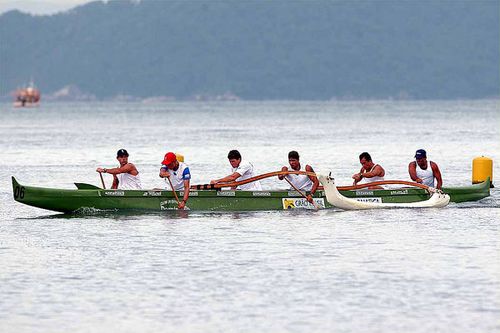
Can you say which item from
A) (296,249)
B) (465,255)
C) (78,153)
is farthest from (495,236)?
(78,153)

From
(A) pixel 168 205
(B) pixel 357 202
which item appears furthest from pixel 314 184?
(A) pixel 168 205

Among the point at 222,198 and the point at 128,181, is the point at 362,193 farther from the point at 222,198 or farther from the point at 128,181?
the point at 128,181

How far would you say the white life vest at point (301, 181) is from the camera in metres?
33.6

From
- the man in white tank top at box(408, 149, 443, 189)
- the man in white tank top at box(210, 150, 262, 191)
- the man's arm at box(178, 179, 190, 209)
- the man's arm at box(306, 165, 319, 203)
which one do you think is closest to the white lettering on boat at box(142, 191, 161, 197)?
the man's arm at box(178, 179, 190, 209)

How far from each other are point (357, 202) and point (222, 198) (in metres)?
3.82

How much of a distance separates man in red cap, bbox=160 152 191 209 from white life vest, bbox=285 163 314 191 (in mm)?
2962

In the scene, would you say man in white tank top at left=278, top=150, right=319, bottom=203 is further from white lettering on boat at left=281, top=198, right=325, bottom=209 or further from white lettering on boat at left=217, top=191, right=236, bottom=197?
white lettering on boat at left=217, top=191, right=236, bottom=197

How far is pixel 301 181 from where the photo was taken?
111ft

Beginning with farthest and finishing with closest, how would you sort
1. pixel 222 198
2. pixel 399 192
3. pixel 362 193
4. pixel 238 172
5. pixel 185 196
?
pixel 399 192 < pixel 362 193 < pixel 238 172 < pixel 222 198 < pixel 185 196

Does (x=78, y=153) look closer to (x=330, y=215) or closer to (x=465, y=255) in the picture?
(x=330, y=215)

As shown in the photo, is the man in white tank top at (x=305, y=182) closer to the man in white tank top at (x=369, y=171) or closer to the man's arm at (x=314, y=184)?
the man's arm at (x=314, y=184)

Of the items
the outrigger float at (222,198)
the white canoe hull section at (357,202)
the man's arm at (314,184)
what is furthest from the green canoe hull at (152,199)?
the white canoe hull section at (357,202)

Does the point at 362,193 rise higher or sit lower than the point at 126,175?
lower

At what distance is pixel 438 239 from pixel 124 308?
1041 centimetres
